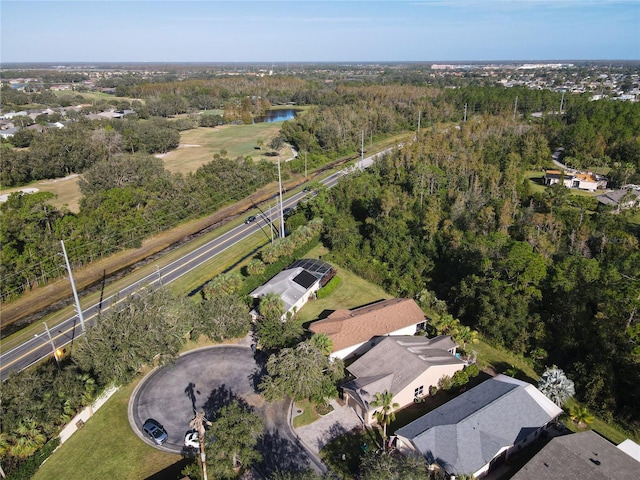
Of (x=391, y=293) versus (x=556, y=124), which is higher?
(x=556, y=124)

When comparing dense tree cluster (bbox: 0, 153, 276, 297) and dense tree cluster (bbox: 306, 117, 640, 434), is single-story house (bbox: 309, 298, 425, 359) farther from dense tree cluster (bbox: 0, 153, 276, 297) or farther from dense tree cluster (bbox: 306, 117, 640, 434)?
dense tree cluster (bbox: 0, 153, 276, 297)

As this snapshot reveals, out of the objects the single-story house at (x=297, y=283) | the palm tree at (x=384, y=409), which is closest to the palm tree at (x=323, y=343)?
the palm tree at (x=384, y=409)

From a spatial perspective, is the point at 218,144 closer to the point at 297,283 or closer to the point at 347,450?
the point at 297,283

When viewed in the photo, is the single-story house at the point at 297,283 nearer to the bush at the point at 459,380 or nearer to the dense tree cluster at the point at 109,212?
the bush at the point at 459,380

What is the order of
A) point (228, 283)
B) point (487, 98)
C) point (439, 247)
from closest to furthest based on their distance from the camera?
point (228, 283) < point (439, 247) < point (487, 98)

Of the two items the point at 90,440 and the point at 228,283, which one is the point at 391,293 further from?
the point at 90,440

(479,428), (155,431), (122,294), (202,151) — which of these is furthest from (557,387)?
(202,151)

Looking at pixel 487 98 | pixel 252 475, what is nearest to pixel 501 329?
pixel 252 475
